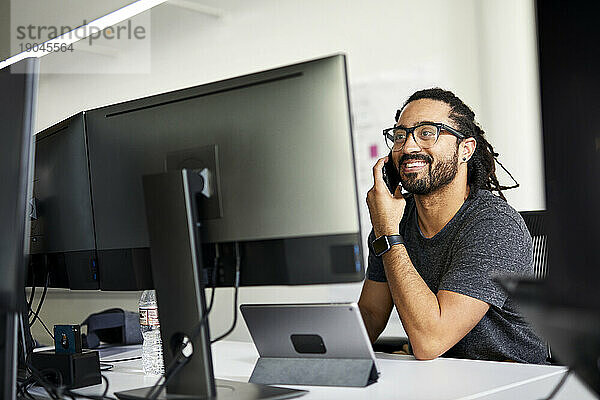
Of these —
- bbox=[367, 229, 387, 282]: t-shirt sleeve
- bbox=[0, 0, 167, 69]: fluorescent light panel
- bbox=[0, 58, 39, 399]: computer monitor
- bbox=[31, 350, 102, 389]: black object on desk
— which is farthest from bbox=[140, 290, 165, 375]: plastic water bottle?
bbox=[0, 0, 167, 69]: fluorescent light panel

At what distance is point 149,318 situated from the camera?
153 cm

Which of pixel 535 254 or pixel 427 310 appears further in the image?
pixel 535 254

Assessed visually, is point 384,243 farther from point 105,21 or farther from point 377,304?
point 105,21

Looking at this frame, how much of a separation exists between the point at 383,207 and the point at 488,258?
0.31 metres

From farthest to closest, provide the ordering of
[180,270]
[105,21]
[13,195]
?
[105,21] → [180,270] → [13,195]

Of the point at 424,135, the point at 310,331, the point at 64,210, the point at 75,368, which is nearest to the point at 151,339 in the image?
the point at 75,368

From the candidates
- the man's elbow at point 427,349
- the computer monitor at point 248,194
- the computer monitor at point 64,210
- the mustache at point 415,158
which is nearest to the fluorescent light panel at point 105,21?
the computer monitor at point 64,210

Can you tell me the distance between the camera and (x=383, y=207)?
1.88 meters

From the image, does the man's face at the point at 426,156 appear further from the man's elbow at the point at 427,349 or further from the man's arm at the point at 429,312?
the man's elbow at the point at 427,349

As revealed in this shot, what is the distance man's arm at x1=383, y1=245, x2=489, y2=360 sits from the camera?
1.56m

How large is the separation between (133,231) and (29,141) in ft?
1.06

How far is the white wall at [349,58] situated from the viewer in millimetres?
2717

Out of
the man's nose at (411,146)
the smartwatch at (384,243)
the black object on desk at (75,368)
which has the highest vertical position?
the man's nose at (411,146)

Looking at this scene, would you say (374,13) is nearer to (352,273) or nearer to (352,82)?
(352,82)
